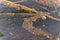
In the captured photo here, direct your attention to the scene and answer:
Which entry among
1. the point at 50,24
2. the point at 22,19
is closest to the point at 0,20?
the point at 22,19

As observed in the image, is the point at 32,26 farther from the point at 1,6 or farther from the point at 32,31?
the point at 1,6

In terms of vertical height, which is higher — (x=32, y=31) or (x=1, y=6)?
(x=1, y=6)

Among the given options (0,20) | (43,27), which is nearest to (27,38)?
(43,27)

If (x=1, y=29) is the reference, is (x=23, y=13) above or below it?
above

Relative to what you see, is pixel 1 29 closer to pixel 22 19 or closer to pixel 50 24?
pixel 22 19

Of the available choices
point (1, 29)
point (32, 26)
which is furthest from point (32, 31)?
point (1, 29)

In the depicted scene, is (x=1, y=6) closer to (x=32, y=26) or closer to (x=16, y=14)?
(x=16, y=14)

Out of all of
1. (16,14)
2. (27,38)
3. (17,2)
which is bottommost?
(27,38)
